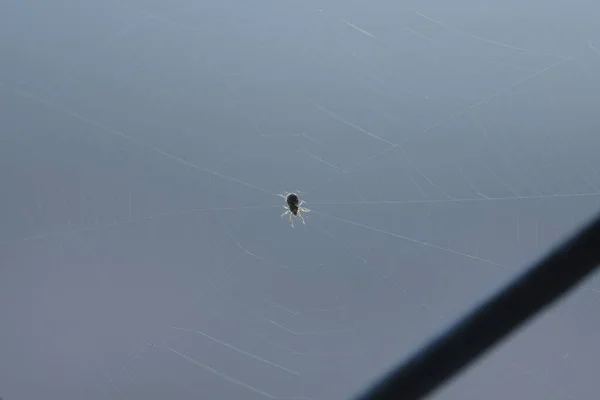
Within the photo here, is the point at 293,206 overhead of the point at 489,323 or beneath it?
overhead

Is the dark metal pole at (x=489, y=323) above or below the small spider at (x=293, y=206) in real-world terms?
below

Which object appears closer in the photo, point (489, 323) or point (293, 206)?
point (489, 323)

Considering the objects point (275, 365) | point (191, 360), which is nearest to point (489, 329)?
point (275, 365)

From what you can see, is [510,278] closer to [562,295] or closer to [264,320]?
[562,295]

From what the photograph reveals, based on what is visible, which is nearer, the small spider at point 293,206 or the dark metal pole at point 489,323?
the dark metal pole at point 489,323
